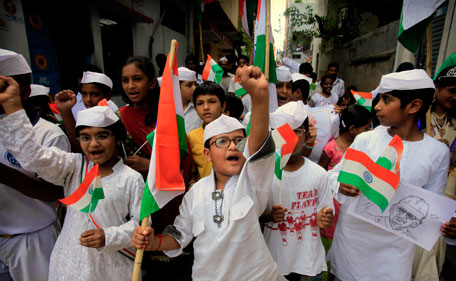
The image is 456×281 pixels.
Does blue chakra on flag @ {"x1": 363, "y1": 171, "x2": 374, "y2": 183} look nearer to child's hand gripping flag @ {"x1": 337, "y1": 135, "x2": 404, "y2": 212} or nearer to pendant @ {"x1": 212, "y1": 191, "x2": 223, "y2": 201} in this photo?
child's hand gripping flag @ {"x1": 337, "y1": 135, "x2": 404, "y2": 212}

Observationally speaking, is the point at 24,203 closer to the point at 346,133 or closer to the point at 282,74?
the point at 346,133

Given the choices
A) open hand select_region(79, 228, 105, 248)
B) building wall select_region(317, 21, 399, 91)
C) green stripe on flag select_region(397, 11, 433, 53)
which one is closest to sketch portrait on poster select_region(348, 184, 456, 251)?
open hand select_region(79, 228, 105, 248)

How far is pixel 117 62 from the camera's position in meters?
7.83

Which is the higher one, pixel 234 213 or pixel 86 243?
pixel 234 213

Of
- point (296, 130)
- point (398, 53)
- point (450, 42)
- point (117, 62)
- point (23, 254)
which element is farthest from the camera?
point (117, 62)

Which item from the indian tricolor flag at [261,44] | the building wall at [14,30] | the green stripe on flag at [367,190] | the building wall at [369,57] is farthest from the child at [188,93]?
the building wall at [369,57]

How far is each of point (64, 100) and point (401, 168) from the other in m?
2.39

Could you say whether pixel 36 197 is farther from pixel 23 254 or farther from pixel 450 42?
pixel 450 42

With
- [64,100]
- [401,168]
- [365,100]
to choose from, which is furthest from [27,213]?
[365,100]

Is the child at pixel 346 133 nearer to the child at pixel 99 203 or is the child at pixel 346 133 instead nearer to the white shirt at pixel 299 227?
the white shirt at pixel 299 227

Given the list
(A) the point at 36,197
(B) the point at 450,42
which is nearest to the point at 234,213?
(A) the point at 36,197

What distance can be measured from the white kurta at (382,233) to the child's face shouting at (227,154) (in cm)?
82

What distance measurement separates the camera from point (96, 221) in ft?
5.28

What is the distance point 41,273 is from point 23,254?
185 millimetres
